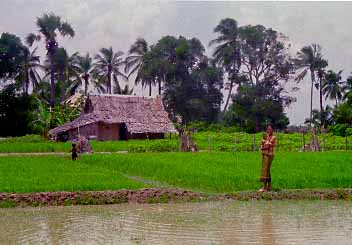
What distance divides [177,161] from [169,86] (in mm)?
37582

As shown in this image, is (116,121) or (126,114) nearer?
(116,121)

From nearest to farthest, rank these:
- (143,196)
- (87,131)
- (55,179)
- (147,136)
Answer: (143,196)
(55,179)
(87,131)
(147,136)

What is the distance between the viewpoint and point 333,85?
186 feet

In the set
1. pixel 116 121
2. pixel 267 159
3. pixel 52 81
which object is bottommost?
pixel 267 159

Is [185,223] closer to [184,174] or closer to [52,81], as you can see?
[184,174]

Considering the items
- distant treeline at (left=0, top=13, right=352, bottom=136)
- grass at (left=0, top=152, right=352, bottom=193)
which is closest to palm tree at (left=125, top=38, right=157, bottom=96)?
distant treeline at (left=0, top=13, right=352, bottom=136)

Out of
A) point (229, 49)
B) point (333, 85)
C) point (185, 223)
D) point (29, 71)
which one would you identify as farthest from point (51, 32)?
point (185, 223)

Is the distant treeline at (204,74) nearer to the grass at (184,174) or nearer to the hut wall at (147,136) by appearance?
the hut wall at (147,136)

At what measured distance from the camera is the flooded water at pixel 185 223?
7.63m

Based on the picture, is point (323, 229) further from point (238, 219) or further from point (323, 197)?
point (323, 197)

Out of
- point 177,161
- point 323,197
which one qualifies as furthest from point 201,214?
point 177,161

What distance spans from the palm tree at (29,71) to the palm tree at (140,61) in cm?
1067

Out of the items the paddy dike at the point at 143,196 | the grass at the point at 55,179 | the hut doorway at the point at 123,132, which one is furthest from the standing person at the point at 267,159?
the hut doorway at the point at 123,132

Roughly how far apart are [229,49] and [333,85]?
38.3 ft
